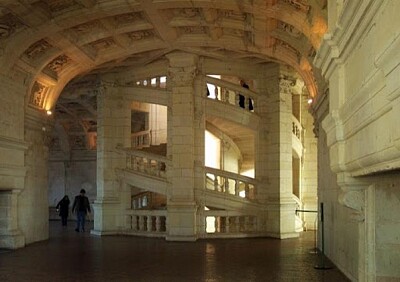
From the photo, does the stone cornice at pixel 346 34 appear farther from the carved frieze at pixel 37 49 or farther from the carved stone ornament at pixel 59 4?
the carved frieze at pixel 37 49

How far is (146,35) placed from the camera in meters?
12.9

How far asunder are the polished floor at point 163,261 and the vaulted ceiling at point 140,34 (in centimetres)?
405

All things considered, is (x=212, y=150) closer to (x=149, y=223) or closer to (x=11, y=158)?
(x=149, y=223)

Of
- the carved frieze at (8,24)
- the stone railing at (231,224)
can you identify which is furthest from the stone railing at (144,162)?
the carved frieze at (8,24)

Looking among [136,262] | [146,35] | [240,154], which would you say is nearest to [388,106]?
[136,262]

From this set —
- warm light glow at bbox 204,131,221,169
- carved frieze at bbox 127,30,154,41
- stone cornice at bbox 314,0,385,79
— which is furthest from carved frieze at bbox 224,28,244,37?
stone cornice at bbox 314,0,385,79

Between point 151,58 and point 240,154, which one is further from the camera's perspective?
point 240,154

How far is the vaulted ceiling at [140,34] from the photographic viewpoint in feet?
34.0

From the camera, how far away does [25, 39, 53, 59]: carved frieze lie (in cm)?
1205

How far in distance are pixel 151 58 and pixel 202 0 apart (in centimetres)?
453

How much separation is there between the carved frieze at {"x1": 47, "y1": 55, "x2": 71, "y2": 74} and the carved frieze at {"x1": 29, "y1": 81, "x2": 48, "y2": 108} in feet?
1.79

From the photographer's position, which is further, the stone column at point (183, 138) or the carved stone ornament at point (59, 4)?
the stone column at point (183, 138)

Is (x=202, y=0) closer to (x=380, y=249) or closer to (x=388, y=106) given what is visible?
(x=380, y=249)

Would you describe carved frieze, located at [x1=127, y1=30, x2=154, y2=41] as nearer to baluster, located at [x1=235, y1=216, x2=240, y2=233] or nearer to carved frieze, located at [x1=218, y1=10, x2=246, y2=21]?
carved frieze, located at [x1=218, y1=10, x2=246, y2=21]
